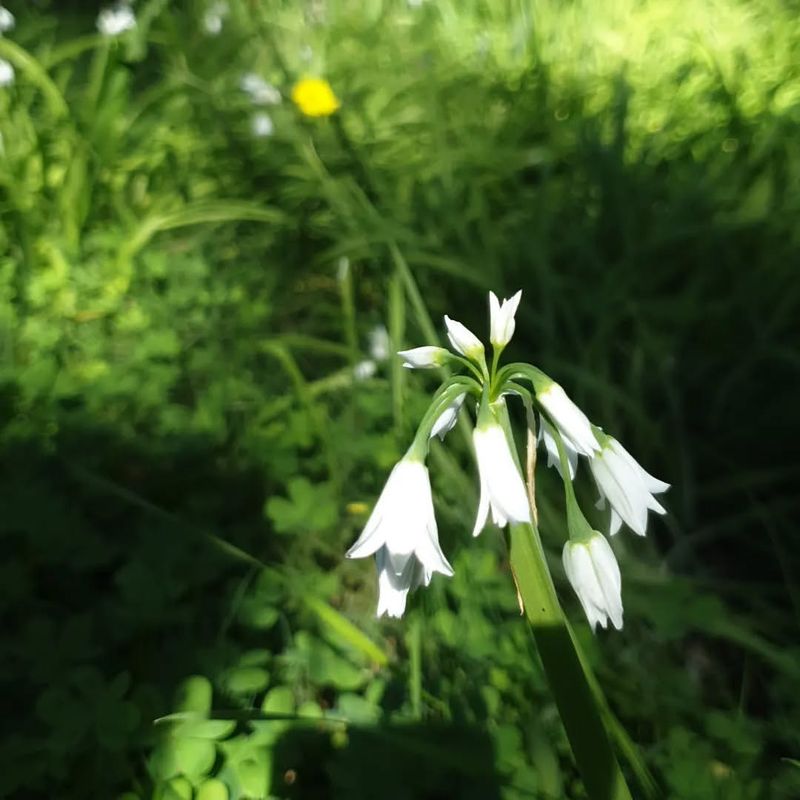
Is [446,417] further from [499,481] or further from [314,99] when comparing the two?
[314,99]

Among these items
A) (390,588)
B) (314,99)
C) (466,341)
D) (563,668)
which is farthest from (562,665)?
(314,99)

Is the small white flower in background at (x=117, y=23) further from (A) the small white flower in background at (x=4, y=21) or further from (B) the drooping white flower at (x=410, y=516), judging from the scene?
(B) the drooping white flower at (x=410, y=516)

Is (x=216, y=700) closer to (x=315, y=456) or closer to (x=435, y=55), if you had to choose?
(x=315, y=456)

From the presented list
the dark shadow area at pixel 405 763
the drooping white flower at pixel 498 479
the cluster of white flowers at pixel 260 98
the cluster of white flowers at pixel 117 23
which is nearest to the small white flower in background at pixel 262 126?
the cluster of white flowers at pixel 260 98

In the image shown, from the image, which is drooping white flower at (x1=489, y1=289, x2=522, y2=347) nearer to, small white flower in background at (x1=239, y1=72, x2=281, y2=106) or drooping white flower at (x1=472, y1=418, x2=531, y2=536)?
drooping white flower at (x1=472, y1=418, x2=531, y2=536)

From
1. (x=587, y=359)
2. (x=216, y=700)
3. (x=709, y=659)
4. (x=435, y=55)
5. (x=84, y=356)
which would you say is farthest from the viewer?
(x=435, y=55)

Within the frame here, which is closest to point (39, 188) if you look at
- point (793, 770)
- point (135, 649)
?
point (135, 649)
